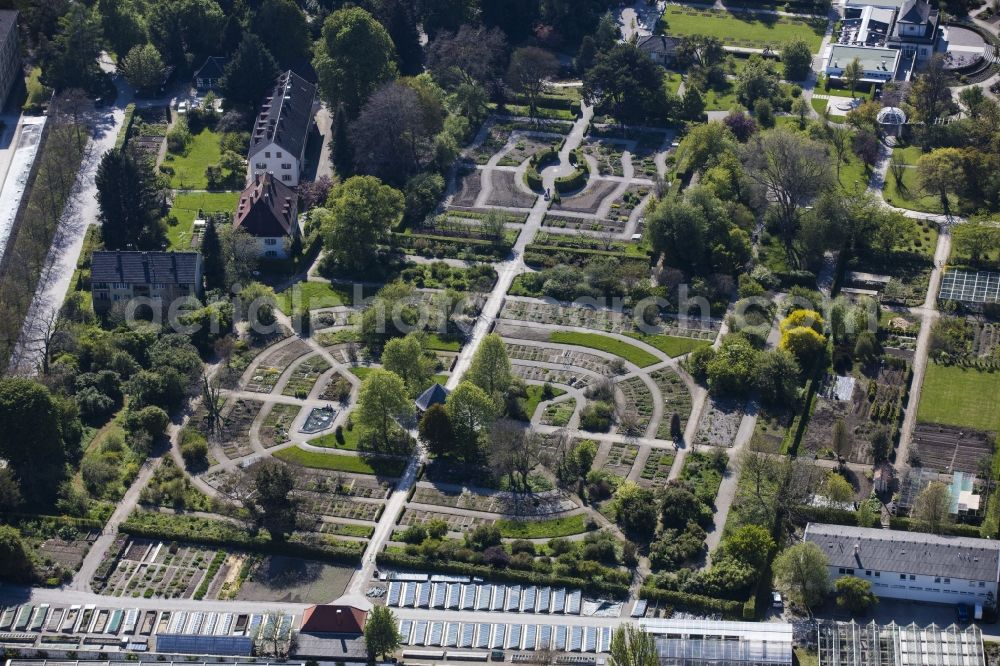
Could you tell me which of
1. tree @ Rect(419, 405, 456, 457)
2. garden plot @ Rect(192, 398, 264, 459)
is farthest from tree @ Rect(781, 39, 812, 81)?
garden plot @ Rect(192, 398, 264, 459)

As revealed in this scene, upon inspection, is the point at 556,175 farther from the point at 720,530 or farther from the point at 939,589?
the point at 939,589

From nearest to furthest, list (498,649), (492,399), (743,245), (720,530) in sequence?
(498,649) → (720,530) → (492,399) → (743,245)

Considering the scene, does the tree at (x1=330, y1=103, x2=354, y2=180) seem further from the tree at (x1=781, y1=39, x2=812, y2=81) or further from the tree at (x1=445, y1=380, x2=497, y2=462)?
the tree at (x1=781, y1=39, x2=812, y2=81)

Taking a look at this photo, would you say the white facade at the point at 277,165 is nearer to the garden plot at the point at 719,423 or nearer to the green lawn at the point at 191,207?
the green lawn at the point at 191,207

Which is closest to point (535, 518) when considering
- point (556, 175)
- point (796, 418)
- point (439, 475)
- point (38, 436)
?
point (439, 475)

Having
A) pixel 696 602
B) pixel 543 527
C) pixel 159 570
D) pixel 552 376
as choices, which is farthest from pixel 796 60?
pixel 159 570

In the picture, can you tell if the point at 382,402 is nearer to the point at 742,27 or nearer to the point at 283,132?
the point at 283,132

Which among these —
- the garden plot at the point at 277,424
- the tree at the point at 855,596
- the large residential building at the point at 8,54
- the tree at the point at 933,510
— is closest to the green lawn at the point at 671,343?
the tree at the point at 933,510
